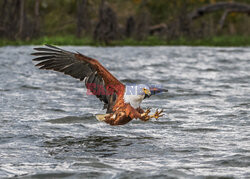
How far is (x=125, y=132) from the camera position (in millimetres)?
8570

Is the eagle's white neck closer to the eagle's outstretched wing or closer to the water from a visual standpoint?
the eagle's outstretched wing

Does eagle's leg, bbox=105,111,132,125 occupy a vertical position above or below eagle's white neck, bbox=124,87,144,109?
below

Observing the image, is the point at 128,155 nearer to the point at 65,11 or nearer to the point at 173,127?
the point at 173,127

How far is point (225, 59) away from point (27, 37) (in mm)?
14853

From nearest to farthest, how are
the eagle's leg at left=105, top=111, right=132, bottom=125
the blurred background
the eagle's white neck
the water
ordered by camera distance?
the water → the eagle's white neck → the eagle's leg at left=105, top=111, right=132, bottom=125 → the blurred background

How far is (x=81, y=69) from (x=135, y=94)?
3.32 feet

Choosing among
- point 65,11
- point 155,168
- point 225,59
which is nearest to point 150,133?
point 155,168

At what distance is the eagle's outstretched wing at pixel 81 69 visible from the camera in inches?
307

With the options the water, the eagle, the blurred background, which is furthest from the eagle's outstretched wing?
the blurred background

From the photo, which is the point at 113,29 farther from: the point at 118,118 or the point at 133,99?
the point at 133,99

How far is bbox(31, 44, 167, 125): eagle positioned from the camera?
7504mm

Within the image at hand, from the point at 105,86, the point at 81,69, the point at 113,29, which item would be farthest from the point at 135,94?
the point at 113,29

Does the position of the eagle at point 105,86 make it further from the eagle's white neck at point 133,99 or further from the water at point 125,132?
the water at point 125,132

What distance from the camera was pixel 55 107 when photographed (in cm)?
1084
